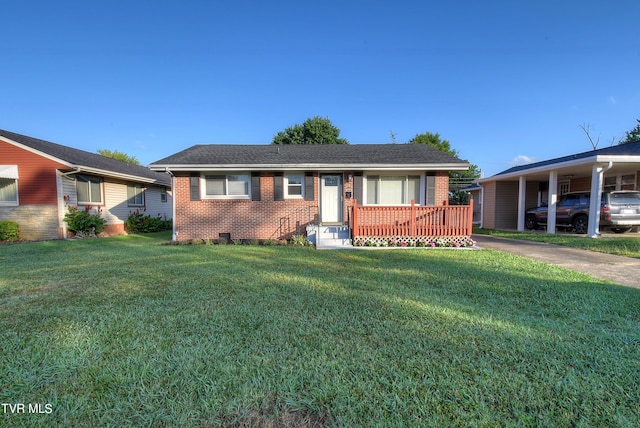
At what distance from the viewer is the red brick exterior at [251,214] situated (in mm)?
9883

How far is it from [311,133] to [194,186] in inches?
745

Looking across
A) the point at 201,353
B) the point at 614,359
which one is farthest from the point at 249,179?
the point at 614,359

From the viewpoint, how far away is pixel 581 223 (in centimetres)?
1099

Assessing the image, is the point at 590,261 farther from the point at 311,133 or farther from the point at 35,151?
the point at 311,133

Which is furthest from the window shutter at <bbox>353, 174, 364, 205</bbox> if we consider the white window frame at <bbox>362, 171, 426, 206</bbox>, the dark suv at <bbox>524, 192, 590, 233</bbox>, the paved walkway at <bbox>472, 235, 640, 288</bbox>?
the dark suv at <bbox>524, 192, 590, 233</bbox>

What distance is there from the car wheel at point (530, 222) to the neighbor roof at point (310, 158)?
22.2 feet

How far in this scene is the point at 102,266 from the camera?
5.64 metres

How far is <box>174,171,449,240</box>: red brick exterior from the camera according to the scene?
9.88 meters

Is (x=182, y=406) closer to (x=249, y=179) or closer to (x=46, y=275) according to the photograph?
(x=46, y=275)

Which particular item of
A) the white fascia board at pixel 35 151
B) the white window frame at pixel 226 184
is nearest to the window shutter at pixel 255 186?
the white window frame at pixel 226 184

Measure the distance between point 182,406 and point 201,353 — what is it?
594 millimetres

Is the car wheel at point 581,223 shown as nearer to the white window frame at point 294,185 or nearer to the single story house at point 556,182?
the single story house at point 556,182

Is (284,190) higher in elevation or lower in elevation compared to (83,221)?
higher

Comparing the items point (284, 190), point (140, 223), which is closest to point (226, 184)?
point (284, 190)
